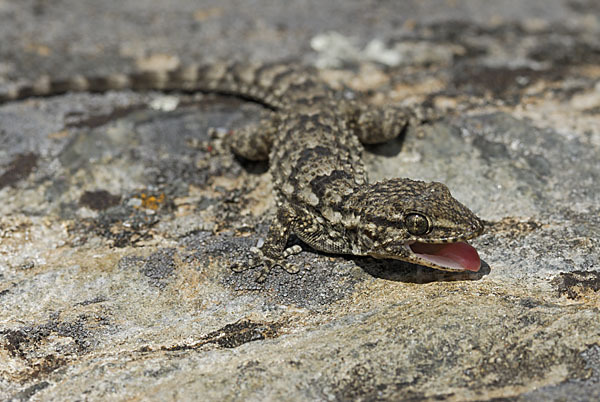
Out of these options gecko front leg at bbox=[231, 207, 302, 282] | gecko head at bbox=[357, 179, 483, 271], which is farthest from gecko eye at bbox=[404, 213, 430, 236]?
gecko front leg at bbox=[231, 207, 302, 282]

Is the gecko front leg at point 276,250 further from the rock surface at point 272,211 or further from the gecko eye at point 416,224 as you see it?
the gecko eye at point 416,224

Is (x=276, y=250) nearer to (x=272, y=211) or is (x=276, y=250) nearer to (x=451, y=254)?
(x=272, y=211)

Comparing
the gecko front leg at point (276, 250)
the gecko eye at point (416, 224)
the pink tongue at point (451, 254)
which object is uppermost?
the gecko eye at point (416, 224)

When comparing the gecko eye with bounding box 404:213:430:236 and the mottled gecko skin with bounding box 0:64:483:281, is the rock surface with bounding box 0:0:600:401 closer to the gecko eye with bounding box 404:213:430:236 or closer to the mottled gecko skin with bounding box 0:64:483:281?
the mottled gecko skin with bounding box 0:64:483:281

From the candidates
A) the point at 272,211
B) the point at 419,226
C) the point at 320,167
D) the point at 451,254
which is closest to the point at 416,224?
the point at 419,226

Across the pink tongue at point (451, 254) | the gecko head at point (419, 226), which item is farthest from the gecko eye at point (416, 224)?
the pink tongue at point (451, 254)

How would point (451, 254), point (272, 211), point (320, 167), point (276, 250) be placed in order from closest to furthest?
point (451, 254) → point (276, 250) → point (320, 167) → point (272, 211)

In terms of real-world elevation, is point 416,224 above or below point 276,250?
above
